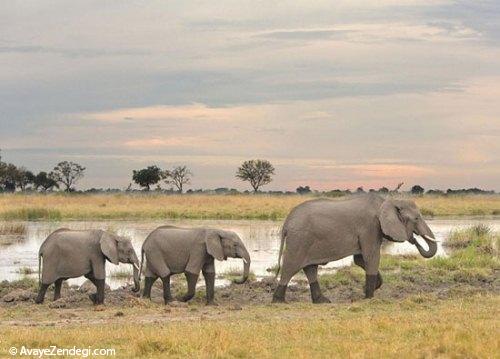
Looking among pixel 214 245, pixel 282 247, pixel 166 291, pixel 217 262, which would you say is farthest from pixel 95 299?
pixel 217 262

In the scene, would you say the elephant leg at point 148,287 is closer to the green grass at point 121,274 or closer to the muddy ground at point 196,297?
the muddy ground at point 196,297

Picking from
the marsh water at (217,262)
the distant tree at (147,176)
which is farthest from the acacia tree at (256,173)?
the marsh water at (217,262)

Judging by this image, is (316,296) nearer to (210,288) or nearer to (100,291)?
(210,288)

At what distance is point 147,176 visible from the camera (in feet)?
330

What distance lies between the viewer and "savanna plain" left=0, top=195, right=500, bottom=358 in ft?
Answer: 37.3

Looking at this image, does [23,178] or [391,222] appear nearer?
[391,222]

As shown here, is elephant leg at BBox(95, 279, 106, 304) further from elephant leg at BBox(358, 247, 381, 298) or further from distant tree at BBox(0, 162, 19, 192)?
distant tree at BBox(0, 162, 19, 192)

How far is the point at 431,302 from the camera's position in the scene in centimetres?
1645

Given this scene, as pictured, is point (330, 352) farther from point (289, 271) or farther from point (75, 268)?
point (75, 268)

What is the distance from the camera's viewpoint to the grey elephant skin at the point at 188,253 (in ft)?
58.8

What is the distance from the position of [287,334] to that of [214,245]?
18.8ft

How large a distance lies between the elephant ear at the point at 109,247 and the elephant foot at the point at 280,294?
2903mm

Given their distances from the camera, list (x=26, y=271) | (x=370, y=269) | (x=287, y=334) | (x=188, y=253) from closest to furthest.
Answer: (x=287, y=334) → (x=370, y=269) → (x=188, y=253) → (x=26, y=271)

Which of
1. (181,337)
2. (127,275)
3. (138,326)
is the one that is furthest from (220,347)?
(127,275)
